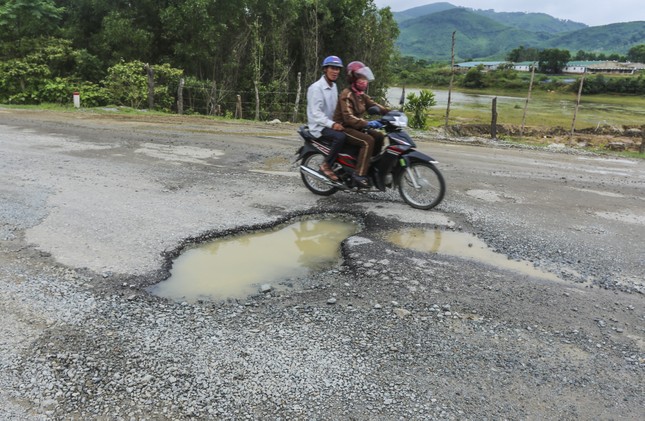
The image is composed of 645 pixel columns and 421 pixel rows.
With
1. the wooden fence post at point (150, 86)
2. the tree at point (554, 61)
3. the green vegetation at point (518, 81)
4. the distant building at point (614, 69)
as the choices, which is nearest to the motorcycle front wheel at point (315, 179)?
the wooden fence post at point (150, 86)

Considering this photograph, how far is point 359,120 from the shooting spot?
5621 mm

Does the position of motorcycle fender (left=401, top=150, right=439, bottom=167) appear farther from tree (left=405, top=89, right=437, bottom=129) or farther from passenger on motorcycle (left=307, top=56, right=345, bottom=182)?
tree (left=405, top=89, right=437, bottom=129)

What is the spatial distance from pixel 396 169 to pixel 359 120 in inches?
30.4

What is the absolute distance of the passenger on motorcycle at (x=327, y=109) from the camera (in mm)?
5638

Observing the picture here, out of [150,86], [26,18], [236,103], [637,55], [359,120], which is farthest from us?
[637,55]

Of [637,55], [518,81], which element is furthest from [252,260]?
[637,55]

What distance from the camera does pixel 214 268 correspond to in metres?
4.16

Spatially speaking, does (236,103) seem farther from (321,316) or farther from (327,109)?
(321,316)

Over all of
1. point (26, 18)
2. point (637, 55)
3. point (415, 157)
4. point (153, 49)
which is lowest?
point (415, 157)

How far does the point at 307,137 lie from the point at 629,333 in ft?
13.8

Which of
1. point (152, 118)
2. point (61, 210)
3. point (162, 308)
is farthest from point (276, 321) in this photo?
point (152, 118)

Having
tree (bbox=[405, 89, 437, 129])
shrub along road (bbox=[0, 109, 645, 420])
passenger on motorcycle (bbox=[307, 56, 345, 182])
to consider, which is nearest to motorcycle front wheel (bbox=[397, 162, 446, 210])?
shrub along road (bbox=[0, 109, 645, 420])

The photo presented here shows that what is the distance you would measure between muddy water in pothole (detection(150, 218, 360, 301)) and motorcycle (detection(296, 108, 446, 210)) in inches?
34.3

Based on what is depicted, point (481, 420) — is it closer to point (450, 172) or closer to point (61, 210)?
point (61, 210)
